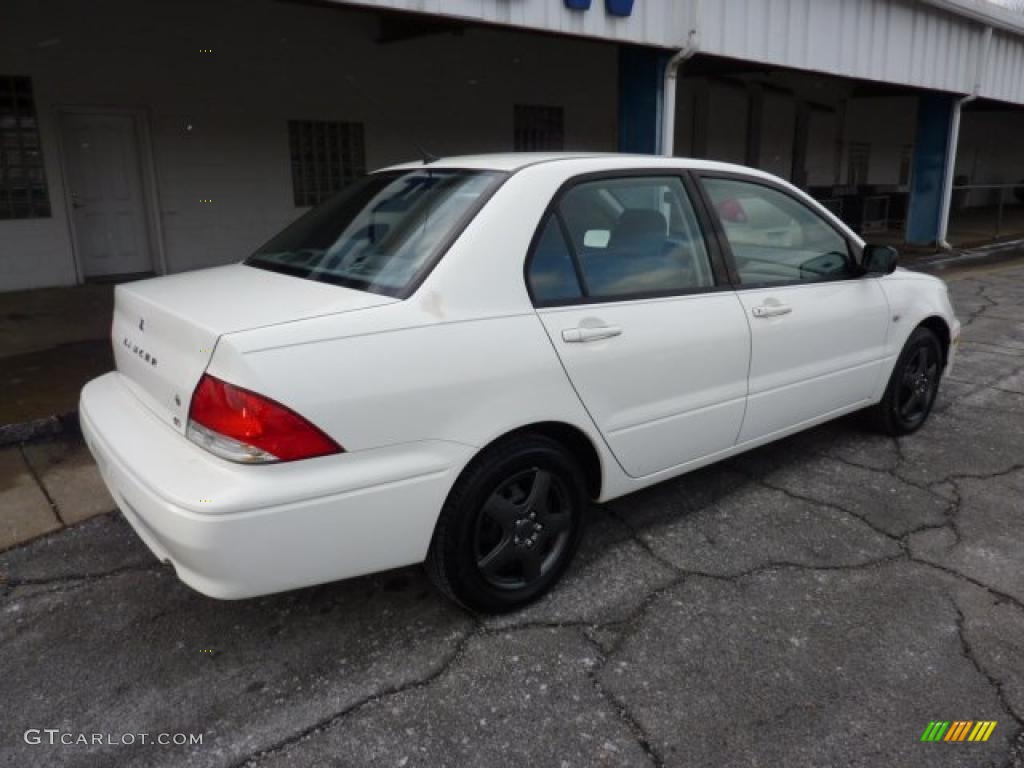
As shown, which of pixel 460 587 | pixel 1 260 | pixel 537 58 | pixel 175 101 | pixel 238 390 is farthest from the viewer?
pixel 537 58

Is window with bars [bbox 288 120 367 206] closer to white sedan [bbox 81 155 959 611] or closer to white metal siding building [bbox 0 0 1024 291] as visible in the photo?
white metal siding building [bbox 0 0 1024 291]

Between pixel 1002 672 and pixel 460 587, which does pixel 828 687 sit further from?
pixel 460 587

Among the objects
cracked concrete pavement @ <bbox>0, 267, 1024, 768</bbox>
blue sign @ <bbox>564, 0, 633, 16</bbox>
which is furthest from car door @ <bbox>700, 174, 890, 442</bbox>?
blue sign @ <bbox>564, 0, 633, 16</bbox>

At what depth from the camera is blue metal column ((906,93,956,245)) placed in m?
13.1

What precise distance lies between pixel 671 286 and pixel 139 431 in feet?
6.79

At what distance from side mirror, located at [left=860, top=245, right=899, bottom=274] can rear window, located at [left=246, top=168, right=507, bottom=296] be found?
216 centimetres

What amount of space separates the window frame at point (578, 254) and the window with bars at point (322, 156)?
7877mm

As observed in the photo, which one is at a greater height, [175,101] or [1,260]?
[175,101]

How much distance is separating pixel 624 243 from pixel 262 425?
1621 mm

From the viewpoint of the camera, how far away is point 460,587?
8.89ft

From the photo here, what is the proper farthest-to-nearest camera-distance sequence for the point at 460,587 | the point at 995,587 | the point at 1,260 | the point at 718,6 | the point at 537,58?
the point at 537,58, the point at 1,260, the point at 718,6, the point at 995,587, the point at 460,587

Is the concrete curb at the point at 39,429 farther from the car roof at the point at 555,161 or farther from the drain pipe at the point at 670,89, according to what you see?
the drain pipe at the point at 670,89

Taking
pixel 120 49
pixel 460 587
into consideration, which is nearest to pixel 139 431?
pixel 460 587

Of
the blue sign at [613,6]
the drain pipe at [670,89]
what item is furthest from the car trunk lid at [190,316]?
the drain pipe at [670,89]
